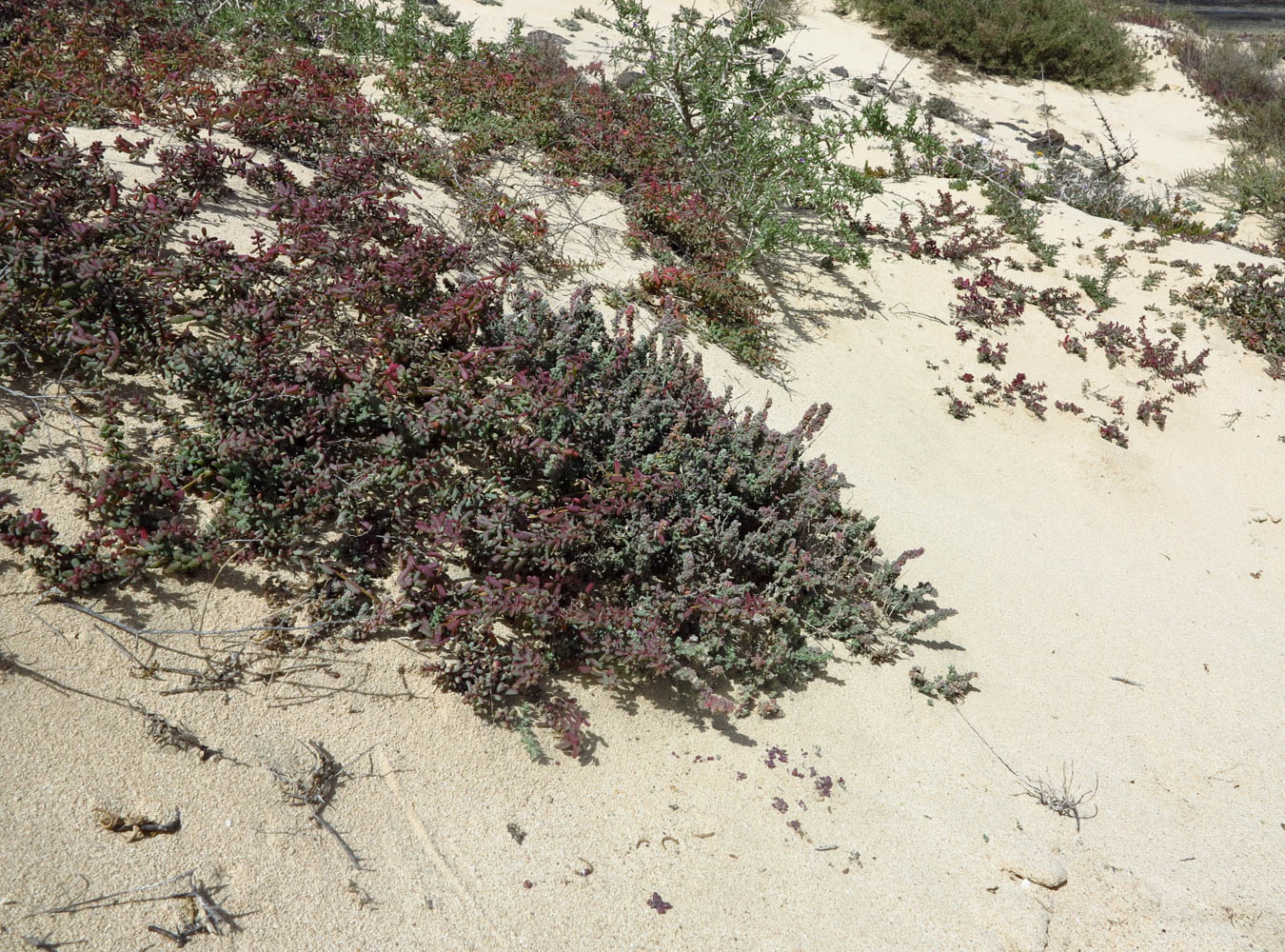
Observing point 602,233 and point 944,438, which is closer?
point 944,438

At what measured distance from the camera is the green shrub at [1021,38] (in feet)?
43.6

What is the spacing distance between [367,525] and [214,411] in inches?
33.9

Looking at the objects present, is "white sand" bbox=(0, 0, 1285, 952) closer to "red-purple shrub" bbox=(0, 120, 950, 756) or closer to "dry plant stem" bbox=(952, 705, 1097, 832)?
"dry plant stem" bbox=(952, 705, 1097, 832)

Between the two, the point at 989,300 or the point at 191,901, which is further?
the point at 989,300

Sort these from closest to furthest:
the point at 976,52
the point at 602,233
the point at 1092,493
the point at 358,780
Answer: the point at 358,780 < the point at 1092,493 < the point at 602,233 < the point at 976,52

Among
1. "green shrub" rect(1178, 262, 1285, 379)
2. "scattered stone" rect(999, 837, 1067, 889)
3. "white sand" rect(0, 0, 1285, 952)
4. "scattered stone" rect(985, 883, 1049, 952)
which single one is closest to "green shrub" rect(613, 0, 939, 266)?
"white sand" rect(0, 0, 1285, 952)

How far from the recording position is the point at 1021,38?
13273mm

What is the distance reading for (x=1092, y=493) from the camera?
5840 millimetres

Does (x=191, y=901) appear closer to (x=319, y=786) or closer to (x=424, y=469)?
(x=319, y=786)

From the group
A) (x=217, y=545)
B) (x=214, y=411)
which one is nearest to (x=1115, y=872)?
(x=217, y=545)

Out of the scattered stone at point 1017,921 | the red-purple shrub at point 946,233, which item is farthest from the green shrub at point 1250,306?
the scattered stone at point 1017,921

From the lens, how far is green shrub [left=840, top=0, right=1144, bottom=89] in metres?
13.3

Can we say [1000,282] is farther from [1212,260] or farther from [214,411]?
[214,411]

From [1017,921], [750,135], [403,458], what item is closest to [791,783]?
[1017,921]
